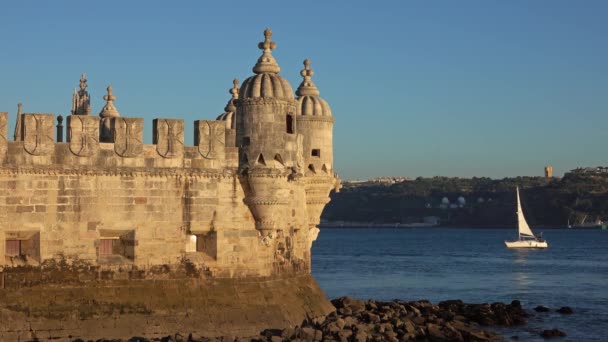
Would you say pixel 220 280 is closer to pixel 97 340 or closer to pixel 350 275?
pixel 97 340

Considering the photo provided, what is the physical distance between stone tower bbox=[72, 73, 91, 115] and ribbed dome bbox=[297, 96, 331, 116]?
6921 mm

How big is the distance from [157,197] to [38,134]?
138 inches

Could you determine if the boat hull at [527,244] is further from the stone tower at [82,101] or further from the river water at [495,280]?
the stone tower at [82,101]

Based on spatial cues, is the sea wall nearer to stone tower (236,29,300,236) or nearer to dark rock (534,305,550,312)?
stone tower (236,29,300,236)

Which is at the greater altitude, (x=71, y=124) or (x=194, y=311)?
(x=71, y=124)

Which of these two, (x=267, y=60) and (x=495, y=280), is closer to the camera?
(x=267, y=60)

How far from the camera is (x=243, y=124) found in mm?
31484

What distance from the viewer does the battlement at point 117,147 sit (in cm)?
2823

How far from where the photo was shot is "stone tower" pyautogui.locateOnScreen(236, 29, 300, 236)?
102ft

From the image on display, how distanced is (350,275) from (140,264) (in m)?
47.6

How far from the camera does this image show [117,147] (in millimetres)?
29141

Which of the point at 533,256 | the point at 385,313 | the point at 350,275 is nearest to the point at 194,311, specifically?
the point at 385,313

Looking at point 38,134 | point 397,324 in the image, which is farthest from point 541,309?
point 38,134

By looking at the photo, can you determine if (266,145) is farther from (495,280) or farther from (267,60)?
(495,280)
